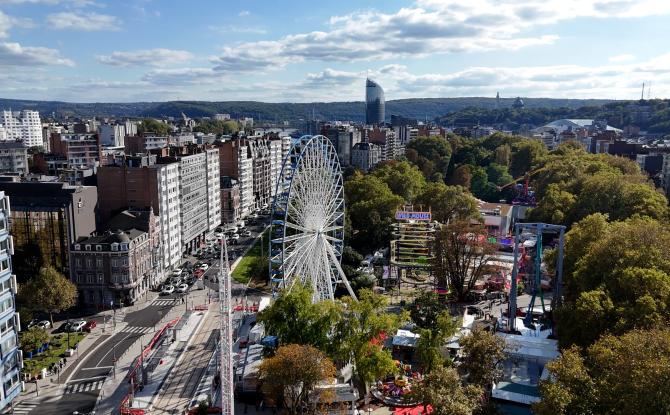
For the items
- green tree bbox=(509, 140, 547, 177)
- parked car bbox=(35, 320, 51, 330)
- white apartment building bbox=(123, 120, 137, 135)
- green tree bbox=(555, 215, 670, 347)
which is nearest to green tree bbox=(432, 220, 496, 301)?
green tree bbox=(555, 215, 670, 347)

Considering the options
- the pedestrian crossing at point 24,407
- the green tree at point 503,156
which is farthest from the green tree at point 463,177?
the pedestrian crossing at point 24,407

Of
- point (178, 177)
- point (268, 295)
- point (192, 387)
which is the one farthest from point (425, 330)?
point (178, 177)

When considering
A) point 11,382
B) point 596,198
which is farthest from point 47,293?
point 596,198

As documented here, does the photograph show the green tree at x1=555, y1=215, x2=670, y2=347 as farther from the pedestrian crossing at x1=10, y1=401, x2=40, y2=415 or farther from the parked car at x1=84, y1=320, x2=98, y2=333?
the parked car at x1=84, y1=320, x2=98, y2=333

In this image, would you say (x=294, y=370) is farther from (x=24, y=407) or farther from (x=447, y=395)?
(x=24, y=407)

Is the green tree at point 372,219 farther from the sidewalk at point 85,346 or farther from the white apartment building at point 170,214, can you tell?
the sidewalk at point 85,346

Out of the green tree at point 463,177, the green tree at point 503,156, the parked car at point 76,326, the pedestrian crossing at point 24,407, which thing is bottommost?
the pedestrian crossing at point 24,407

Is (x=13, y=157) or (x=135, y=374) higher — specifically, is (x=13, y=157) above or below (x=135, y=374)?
above
